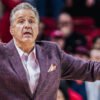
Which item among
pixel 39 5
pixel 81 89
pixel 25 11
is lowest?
pixel 81 89

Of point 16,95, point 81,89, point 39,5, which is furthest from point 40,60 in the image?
point 39,5

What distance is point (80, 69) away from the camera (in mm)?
4156

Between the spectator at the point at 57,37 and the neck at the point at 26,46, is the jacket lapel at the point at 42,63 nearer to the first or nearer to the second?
the neck at the point at 26,46

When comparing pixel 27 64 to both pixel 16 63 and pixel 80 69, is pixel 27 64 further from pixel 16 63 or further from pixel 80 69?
pixel 80 69

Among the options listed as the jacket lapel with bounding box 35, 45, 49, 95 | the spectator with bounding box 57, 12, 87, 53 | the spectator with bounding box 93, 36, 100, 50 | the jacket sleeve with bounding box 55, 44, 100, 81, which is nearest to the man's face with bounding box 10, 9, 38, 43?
the jacket lapel with bounding box 35, 45, 49, 95

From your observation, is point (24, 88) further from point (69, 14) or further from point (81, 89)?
point (69, 14)

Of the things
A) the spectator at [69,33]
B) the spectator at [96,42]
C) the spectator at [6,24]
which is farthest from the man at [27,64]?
the spectator at [69,33]

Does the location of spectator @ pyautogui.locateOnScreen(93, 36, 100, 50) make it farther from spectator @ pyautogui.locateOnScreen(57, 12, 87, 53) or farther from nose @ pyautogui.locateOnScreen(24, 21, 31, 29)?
nose @ pyautogui.locateOnScreen(24, 21, 31, 29)

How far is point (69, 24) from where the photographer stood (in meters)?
7.55

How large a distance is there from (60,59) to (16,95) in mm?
455

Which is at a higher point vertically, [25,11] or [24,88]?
[25,11]

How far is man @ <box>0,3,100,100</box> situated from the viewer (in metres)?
3.84

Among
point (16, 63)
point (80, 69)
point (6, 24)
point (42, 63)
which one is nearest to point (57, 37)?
point (6, 24)

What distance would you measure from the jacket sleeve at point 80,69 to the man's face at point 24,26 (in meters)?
0.33
